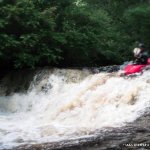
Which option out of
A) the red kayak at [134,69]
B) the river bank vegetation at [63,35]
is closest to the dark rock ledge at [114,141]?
A: the red kayak at [134,69]

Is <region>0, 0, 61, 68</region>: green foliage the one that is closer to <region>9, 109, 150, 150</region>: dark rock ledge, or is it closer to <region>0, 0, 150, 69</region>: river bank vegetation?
<region>0, 0, 150, 69</region>: river bank vegetation

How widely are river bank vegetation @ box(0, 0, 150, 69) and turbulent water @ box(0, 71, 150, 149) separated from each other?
4.56 ft

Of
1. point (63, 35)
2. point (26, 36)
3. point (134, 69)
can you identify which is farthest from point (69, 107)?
point (63, 35)

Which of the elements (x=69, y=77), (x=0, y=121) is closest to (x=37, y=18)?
(x=69, y=77)

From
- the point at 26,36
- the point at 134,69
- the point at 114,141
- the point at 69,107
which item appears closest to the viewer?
the point at 114,141

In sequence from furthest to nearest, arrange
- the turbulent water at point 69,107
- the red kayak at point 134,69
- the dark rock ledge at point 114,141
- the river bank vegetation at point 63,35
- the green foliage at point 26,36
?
the river bank vegetation at point 63,35 → the green foliage at point 26,36 → the red kayak at point 134,69 → the turbulent water at point 69,107 → the dark rock ledge at point 114,141

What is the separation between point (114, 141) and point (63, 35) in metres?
9.62

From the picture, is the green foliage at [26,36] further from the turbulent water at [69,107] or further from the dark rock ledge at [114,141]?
the dark rock ledge at [114,141]

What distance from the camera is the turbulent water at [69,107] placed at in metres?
9.48

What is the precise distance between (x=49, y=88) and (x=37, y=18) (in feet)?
10.1

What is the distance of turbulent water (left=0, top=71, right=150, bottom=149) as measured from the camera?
9.48 meters

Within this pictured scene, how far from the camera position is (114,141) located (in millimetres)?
7887

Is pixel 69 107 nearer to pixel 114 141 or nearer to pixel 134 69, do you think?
pixel 134 69

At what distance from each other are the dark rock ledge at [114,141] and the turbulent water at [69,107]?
415 mm
